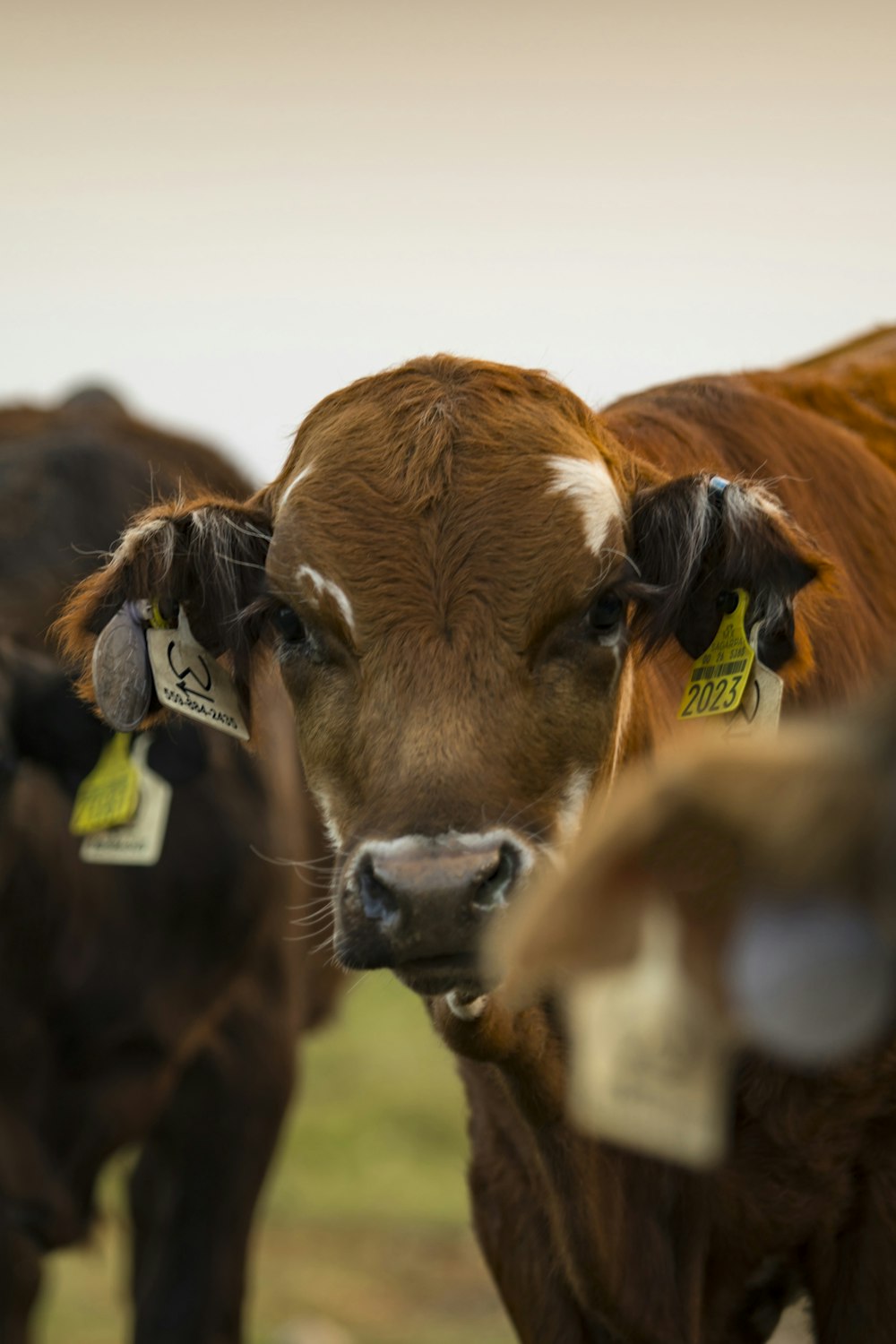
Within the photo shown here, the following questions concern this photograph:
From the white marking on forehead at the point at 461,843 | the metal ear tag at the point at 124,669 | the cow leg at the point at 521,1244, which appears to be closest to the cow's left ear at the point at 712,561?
the white marking on forehead at the point at 461,843

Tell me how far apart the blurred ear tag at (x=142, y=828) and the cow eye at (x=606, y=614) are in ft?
4.64

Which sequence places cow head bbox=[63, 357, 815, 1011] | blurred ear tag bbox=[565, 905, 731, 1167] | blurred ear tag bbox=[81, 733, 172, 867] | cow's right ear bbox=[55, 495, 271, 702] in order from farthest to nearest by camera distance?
blurred ear tag bbox=[81, 733, 172, 867] → cow's right ear bbox=[55, 495, 271, 702] → cow head bbox=[63, 357, 815, 1011] → blurred ear tag bbox=[565, 905, 731, 1167]

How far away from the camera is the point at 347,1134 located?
8.94 m

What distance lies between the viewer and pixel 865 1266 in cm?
300

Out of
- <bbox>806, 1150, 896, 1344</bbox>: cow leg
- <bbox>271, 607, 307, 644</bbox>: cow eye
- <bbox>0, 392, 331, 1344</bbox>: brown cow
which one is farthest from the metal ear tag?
<bbox>0, 392, 331, 1344</bbox>: brown cow

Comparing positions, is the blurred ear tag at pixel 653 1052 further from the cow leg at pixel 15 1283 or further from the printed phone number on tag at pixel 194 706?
the cow leg at pixel 15 1283

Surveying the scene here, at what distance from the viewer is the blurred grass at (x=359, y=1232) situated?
6.35 m

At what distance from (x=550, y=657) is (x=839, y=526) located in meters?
0.78

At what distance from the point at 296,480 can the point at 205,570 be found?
0.77 ft

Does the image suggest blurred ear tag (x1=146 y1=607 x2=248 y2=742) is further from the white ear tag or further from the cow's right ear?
the white ear tag

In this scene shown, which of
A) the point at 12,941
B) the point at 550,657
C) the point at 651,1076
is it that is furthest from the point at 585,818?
the point at 12,941

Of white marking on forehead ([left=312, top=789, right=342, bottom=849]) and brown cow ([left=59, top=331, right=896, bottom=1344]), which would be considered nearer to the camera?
brown cow ([left=59, top=331, right=896, bottom=1344])

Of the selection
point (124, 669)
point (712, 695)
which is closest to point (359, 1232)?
point (124, 669)

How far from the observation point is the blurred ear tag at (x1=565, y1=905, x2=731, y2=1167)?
132cm
